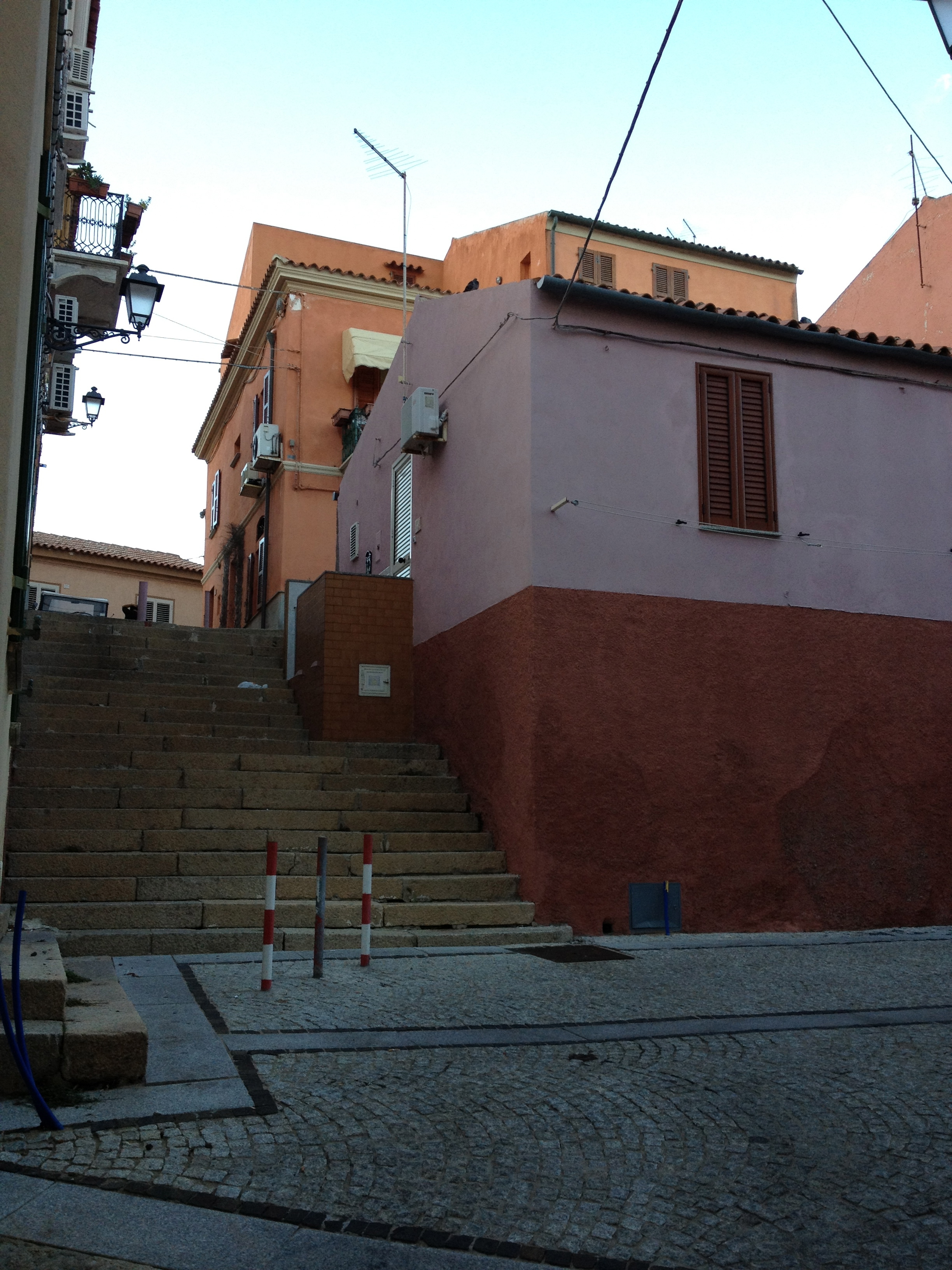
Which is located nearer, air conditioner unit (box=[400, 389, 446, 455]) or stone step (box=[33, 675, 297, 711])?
stone step (box=[33, 675, 297, 711])

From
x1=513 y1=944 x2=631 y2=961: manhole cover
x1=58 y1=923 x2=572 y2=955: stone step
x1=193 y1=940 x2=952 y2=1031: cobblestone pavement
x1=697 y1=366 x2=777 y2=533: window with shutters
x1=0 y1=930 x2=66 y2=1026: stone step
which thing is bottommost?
x1=193 y1=940 x2=952 y2=1031: cobblestone pavement

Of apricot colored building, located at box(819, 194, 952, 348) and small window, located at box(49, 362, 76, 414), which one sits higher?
apricot colored building, located at box(819, 194, 952, 348)

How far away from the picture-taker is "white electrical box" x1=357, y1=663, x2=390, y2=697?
12750mm

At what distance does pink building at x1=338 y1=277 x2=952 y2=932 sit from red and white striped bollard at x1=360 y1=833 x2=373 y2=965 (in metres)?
2.40

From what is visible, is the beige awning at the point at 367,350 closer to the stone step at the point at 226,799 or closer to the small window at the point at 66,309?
the small window at the point at 66,309

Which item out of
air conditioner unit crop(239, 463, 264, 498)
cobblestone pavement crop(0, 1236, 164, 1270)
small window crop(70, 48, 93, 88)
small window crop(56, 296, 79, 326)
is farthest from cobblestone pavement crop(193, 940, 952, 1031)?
air conditioner unit crop(239, 463, 264, 498)

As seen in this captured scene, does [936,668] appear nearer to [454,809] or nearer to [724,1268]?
[454,809]

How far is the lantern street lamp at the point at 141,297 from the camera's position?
12.5 m

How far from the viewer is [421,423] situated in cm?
1283

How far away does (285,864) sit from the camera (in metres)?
9.20

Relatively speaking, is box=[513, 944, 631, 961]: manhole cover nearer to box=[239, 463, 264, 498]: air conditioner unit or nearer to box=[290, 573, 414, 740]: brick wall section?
box=[290, 573, 414, 740]: brick wall section

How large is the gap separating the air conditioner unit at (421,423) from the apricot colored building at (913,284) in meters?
7.56

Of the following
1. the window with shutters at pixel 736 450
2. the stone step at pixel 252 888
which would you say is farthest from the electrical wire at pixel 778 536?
the stone step at pixel 252 888

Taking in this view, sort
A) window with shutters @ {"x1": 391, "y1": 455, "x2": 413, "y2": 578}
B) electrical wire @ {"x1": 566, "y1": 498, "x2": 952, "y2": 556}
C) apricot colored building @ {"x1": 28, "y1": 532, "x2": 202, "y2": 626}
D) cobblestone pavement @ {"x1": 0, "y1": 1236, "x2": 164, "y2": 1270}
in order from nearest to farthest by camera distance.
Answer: cobblestone pavement @ {"x1": 0, "y1": 1236, "x2": 164, "y2": 1270}
electrical wire @ {"x1": 566, "y1": 498, "x2": 952, "y2": 556}
window with shutters @ {"x1": 391, "y1": 455, "x2": 413, "y2": 578}
apricot colored building @ {"x1": 28, "y1": 532, "x2": 202, "y2": 626}
